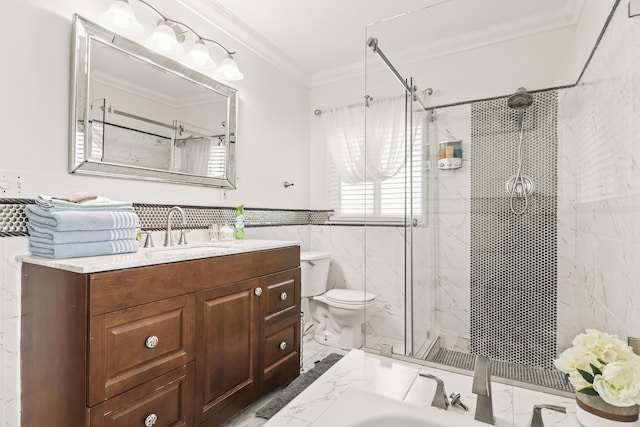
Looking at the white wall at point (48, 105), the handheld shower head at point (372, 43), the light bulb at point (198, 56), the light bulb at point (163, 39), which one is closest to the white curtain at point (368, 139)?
the handheld shower head at point (372, 43)

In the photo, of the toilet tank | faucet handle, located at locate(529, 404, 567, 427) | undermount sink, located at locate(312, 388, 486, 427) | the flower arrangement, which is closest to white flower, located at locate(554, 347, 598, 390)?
the flower arrangement

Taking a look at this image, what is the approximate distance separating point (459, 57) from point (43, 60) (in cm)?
241

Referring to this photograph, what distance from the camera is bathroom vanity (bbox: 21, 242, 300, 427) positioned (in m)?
1.22

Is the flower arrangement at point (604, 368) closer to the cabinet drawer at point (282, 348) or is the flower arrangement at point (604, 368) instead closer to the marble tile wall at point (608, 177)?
the marble tile wall at point (608, 177)

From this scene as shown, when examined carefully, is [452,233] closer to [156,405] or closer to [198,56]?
[156,405]

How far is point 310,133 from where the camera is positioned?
354cm

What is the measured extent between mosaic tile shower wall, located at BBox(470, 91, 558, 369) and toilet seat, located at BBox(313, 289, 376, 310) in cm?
74

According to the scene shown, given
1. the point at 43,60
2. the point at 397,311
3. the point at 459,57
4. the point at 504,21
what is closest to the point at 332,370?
the point at 397,311

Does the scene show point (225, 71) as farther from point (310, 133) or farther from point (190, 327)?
point (190, 327)

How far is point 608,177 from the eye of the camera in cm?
149

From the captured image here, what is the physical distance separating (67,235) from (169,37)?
1.21 m

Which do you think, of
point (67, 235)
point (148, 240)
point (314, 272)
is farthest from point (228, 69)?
point (314, 272)

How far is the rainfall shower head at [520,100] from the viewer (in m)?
1.89

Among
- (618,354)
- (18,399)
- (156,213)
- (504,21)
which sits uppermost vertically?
(504,21)
